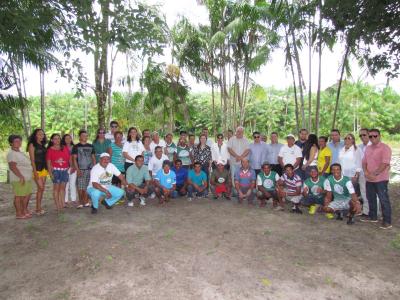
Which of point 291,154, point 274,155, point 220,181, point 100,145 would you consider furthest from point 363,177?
point 100,145

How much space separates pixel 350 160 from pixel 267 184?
71.3 inches

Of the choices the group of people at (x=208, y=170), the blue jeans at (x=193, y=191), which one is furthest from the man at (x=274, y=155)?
the blue jeans at (x=193, y=191)

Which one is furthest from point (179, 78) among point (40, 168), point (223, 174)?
point (40, 168)

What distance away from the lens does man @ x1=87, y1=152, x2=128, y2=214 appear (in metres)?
6.88

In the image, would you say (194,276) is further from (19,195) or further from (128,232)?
(19,195)

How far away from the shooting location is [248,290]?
12.2 ft

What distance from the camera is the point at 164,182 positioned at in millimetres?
7977

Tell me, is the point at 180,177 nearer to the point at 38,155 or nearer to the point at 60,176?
the point at 60,176

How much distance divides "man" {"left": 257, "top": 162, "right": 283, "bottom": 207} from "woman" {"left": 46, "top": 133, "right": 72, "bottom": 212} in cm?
419

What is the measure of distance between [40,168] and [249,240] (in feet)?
14.1

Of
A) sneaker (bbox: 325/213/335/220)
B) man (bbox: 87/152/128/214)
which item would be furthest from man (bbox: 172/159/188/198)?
sneaker (bbox: 325/213/335/220)

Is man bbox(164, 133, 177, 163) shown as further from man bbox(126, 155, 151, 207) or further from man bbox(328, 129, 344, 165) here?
man bbox(328, 129, 344, 165)

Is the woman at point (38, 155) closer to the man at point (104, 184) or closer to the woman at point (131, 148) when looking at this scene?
the man at point (104, 184)

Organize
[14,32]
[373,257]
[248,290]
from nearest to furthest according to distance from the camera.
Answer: [248,290] → [14,32] → [373,257]
